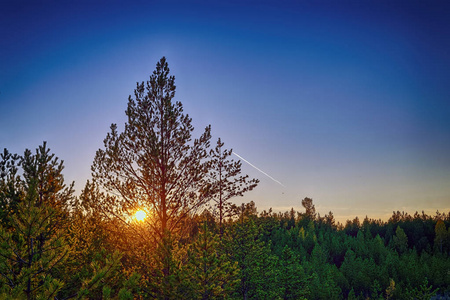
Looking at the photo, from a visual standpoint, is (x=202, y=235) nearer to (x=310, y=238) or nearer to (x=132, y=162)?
(x=132, y=162)

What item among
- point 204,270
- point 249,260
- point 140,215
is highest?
point 140,215

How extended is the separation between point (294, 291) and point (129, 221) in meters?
20.9

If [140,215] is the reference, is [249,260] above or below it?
below

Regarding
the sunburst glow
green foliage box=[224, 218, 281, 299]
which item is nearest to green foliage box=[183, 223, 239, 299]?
the sunburst glow

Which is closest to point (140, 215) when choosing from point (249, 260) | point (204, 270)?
point (204, 270)

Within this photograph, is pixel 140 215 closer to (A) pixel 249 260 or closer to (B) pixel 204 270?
(B) pixel 204 270

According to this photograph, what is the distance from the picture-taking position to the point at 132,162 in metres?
12.3

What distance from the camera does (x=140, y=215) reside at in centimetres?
1248

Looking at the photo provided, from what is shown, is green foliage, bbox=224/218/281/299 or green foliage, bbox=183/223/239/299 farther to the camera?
green foliage, bbox=224/218/281/299

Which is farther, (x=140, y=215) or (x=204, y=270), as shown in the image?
(x=204, y=270)

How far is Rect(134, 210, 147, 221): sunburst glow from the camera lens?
12438mm

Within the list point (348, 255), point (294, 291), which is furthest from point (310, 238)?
point (294, 291)

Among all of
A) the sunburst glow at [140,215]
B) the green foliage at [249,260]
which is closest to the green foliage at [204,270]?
the sunburst glow at [140,215]

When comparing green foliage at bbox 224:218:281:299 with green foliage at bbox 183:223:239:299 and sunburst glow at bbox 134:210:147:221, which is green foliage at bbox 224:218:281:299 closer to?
green foliage at bbox 183:223:239:299
